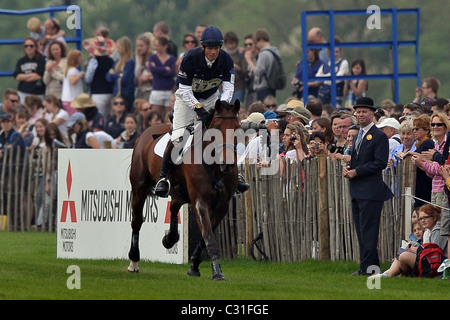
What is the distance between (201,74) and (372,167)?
2548 mm

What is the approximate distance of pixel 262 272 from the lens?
16828 mm

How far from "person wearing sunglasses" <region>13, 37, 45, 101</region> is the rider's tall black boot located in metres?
12.8

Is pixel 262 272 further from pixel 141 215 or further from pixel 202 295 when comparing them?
pixel 202 295

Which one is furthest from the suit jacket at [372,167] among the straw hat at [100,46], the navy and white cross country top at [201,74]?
the straw hat at [100,46]

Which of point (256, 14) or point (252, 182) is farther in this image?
point (256, 14)

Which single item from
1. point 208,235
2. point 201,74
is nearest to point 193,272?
point 208,235

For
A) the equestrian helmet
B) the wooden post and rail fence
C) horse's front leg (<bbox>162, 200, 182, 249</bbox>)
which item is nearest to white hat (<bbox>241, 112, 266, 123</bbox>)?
the wooden post and rail fence

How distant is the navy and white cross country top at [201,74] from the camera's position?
50.6 feet

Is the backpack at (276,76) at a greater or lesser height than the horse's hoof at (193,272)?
greater

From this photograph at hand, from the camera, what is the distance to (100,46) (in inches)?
1102

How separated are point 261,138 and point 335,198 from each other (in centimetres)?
206

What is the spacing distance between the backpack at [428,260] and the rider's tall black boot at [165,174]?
3389 mm

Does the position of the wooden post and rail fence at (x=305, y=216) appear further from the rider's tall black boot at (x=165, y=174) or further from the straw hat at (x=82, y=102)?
the straw hat at (x=82, y=102)
